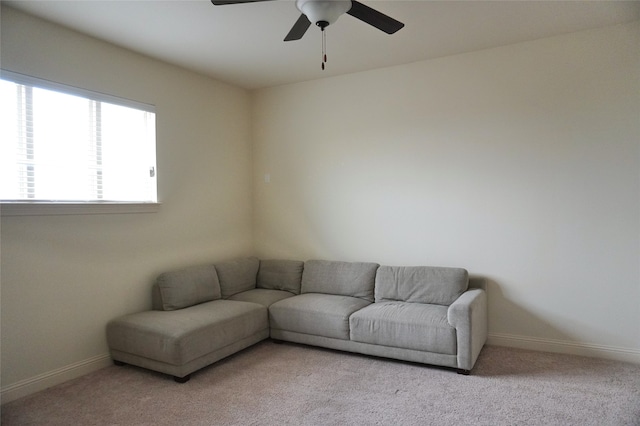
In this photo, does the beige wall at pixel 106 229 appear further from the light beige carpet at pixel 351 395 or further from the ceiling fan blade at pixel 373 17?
the ceiling fan blade at pixel 373 17

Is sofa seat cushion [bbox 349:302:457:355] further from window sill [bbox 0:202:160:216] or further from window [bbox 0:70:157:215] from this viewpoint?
window [bbox 0:70:157:215]

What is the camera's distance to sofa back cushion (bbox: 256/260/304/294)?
4594 mm

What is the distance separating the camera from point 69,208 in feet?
10.6

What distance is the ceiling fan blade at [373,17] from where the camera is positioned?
242cm

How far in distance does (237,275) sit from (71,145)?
198cm

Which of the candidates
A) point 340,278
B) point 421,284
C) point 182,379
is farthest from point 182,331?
point 421,284

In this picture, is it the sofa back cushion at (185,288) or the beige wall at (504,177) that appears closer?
the beige wall at (504,177)

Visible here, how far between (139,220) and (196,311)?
0.97m

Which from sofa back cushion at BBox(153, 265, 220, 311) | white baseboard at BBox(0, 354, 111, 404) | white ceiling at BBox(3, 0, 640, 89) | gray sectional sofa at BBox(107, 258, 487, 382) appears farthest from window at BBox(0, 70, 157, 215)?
white baseboard at BBox(0, 354, 111, 404)

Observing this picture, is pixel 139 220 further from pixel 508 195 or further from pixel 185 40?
pixel 508 195

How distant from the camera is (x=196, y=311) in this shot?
3.65 m

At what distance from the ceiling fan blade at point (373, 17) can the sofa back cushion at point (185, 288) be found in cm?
266

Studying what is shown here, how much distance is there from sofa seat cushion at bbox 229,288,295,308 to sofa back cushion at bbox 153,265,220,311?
27 cm

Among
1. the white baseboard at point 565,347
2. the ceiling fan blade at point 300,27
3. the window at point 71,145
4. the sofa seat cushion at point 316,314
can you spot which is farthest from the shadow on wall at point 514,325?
the window at point 71,145
